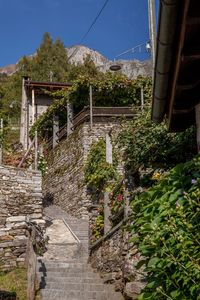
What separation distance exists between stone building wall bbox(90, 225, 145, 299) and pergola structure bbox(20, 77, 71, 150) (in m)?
17.0

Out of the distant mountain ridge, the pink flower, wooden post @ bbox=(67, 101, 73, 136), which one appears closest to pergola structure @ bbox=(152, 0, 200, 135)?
the pink flower

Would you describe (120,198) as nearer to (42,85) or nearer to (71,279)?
(71,279)

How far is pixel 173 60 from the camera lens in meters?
3.98

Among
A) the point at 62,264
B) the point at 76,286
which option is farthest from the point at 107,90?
the point at 76,286

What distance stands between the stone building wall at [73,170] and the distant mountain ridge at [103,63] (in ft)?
15.6

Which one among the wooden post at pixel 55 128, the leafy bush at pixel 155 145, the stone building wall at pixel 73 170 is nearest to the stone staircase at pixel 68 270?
the stone building wall at pixel 73 170

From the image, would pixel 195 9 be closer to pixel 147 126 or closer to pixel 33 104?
pixel 147 126

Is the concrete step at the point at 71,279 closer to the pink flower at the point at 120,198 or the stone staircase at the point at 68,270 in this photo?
the stone staircase at the point at 68,270

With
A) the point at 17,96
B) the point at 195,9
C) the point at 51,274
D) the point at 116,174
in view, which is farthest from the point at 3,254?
the point at 17,96

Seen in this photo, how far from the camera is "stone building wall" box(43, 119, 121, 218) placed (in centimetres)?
1773

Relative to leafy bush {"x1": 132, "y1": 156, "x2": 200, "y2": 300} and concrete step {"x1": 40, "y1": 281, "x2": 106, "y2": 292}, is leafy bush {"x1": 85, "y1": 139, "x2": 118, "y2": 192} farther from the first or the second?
leafy bush {"x1": 132, "y1": 156, "x2": 200, "y2": 300}

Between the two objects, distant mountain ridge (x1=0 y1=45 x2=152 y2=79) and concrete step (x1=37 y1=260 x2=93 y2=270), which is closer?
concrete step (x1=37 y1=260 x2=93 y2=270)

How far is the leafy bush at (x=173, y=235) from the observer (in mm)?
3338

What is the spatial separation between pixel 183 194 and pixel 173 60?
1.20m
